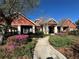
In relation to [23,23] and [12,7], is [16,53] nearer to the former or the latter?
[12,7]

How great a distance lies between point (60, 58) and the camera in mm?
16938

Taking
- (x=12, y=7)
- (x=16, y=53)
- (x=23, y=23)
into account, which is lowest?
(x=16, y=53)

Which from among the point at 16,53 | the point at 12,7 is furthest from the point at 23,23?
the point at 16,53

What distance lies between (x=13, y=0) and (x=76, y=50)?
1073 centimetres

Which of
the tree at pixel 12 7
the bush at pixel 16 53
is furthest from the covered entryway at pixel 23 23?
the bush at pixel 16 53

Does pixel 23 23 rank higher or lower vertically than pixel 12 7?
lower

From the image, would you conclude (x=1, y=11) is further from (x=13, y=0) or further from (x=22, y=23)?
(x=22, y=23)

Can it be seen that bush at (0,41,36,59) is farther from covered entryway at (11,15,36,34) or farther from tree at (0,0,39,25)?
covered entryway at (11,15,36,34)

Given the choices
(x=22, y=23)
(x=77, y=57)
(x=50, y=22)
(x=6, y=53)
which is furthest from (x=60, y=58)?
(x=50, y=22)

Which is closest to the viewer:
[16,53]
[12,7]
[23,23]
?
[16,53]

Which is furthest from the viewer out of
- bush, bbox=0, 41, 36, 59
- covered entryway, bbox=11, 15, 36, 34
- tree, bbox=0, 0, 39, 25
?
covered entryway, bbox=11, 15, 36, 34

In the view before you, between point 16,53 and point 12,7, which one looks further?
point 12,7

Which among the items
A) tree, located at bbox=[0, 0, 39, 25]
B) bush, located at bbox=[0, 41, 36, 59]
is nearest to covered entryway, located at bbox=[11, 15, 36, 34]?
tree, located at bbox=[0, 0, 39, 25]

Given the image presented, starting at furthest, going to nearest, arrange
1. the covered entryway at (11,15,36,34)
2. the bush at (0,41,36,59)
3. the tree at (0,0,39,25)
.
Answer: the covered entryway at (11,15,36,34), the tree at (0,0,39,25), the bush at (0,41,36,59)
